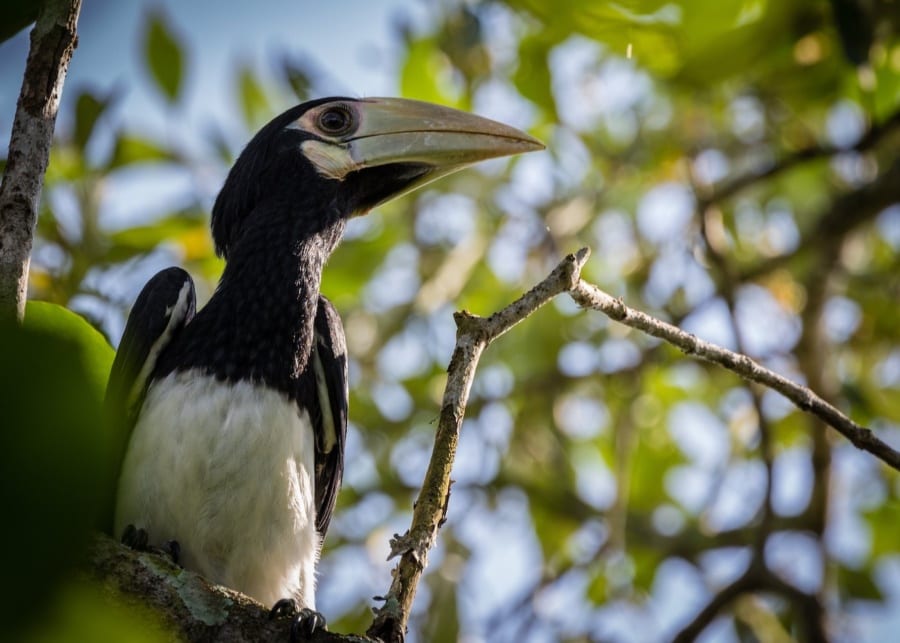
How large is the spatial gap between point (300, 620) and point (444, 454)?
422 millimetres

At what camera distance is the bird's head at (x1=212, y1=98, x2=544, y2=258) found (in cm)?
372

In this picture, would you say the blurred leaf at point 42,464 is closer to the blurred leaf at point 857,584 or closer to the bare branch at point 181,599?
the bare branch at point 181,599

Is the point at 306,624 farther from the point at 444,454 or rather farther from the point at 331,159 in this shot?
the point at 331,159

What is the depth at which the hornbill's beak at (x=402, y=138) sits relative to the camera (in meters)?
3.63

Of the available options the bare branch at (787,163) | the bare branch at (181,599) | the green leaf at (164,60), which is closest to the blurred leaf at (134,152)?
the green leaf at (164,60)

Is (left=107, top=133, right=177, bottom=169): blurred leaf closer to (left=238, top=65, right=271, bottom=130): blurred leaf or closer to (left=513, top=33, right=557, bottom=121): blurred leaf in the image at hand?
(left=238, top=65, right=271, bottom=130): blurred leaf

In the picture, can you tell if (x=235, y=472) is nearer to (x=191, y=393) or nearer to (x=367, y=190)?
(x=191, y=393)

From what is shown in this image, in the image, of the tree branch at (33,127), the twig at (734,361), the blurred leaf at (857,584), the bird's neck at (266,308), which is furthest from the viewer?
the blurred leaf at (857,584)

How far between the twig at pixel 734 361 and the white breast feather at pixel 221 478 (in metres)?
1.09

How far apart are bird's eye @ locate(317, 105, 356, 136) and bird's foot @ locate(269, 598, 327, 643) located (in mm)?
1951

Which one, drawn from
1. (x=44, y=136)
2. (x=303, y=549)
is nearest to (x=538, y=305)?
(x=44, y=136)

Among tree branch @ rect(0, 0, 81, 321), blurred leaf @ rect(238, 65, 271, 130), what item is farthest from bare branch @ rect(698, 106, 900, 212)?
tree branch @ rect(0, 0, 81, 321)

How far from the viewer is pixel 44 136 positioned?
216cm

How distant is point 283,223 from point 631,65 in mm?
2331
